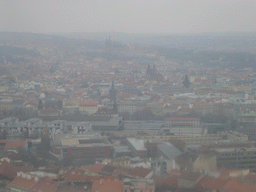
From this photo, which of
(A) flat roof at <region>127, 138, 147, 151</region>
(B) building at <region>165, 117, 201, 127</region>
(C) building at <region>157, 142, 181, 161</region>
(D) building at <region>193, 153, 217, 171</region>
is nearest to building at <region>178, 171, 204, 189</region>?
(D) building at <region>193, 153, 217, 171</region>

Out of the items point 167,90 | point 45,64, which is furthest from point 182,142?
point 45,64

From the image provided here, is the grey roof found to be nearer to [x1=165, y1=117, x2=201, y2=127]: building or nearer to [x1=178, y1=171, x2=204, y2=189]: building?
[x1=178, y1=171, x2=204, y2=189]: building

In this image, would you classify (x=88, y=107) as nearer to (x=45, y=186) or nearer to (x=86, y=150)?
(x=86, y=150)

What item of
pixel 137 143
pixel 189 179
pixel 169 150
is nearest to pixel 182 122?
pixel 137 143

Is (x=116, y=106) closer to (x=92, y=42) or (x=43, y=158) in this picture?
(x=43, y=158)

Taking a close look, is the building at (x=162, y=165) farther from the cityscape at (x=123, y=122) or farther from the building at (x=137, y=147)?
the building at (x=137, y=147)

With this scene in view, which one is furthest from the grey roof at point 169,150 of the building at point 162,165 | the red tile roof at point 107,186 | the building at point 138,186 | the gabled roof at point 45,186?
the gabled roof at point 45,186
